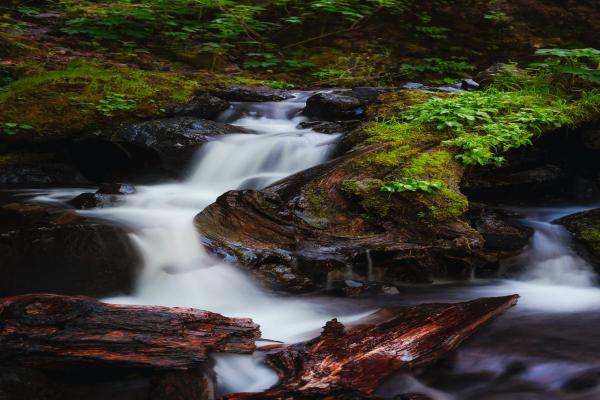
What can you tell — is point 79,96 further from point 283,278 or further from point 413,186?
point 413,186

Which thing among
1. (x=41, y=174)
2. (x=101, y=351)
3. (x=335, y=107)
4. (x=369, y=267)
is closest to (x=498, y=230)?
(x=369, y=267)

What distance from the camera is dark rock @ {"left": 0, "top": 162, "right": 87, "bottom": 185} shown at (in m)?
6.02

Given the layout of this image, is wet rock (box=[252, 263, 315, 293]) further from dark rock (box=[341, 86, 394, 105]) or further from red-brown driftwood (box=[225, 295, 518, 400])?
dark rock (box=[341, 86, 394, 105])

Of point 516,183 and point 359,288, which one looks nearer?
point 359,288

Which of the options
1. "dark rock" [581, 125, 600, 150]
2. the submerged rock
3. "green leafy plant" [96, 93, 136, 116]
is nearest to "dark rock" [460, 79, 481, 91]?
"dark rock" [581, 125, 600, 150]

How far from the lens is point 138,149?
232 inches

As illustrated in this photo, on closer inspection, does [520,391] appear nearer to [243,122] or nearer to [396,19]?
[243,122]

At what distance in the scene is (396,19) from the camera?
1118cm

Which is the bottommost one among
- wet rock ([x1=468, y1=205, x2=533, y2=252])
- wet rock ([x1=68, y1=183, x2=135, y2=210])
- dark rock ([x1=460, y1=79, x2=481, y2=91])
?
wet rock ([x1=68, y1=183, x2=135, y2=210])

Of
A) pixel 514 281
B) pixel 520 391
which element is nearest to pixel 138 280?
pixel 520 391

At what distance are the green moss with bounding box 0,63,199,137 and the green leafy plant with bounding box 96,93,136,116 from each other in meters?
0.05

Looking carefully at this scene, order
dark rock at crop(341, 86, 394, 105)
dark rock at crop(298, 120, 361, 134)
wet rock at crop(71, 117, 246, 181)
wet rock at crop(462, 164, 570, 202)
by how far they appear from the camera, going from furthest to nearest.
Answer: dark rock at crop(341, 86, 394, 105) → dark rock at crop(298, 120, 361, 134) → wet rock at crop(71, 117, 246, 181) → wet rock at crop(462, 164, 570, 202)

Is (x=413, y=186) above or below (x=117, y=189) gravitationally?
above

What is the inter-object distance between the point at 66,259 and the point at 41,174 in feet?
9.74
